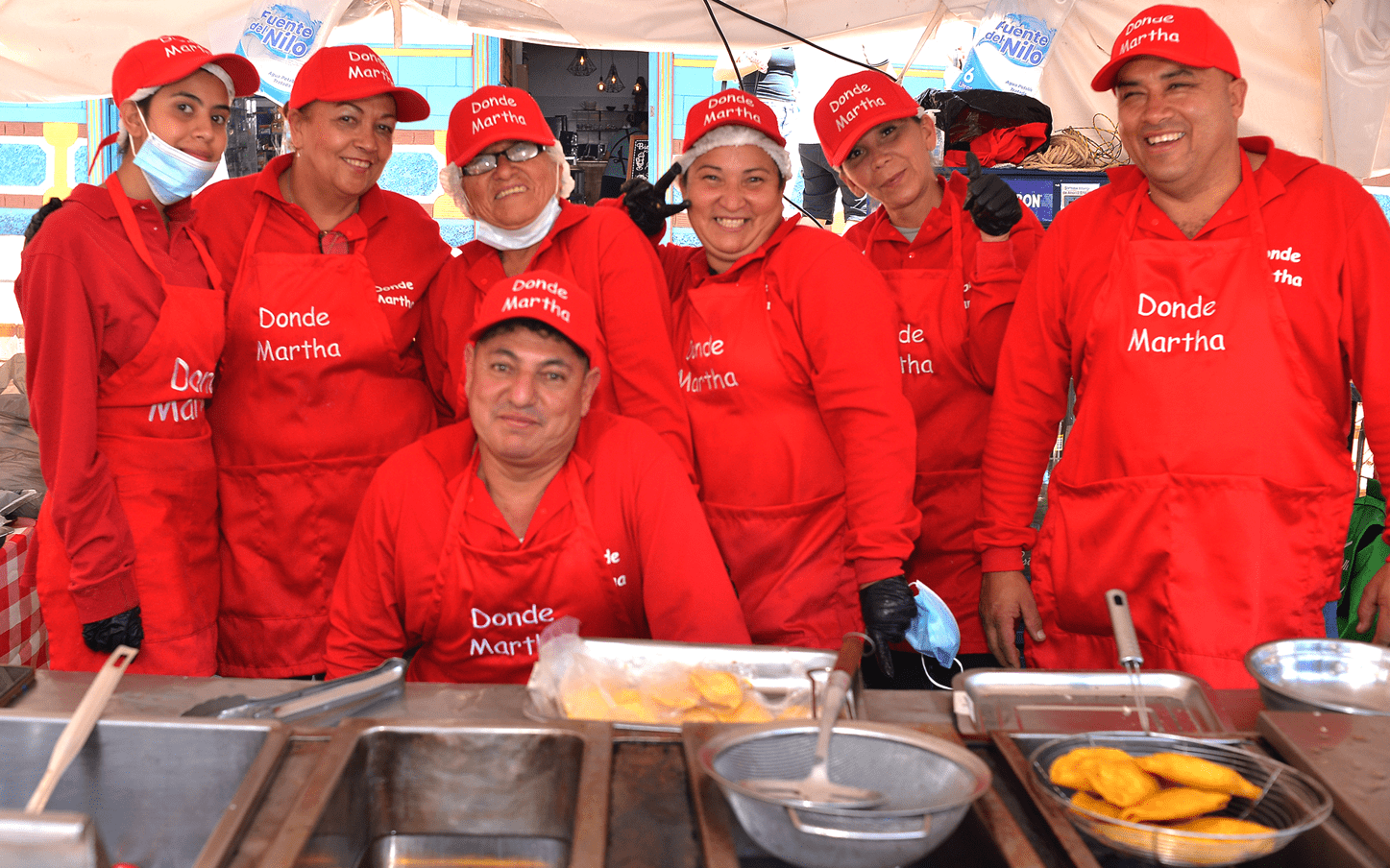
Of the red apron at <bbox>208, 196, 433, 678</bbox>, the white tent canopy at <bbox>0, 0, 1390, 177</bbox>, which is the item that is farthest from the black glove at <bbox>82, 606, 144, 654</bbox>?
the white tent canopy at <bbox>0, 0, 1390, 177</bbox>

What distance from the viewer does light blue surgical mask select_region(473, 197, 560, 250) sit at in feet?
9.21

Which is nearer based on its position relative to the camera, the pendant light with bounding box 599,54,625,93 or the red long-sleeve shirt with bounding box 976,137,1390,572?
the red long-sleeve shirt with bounding box 976,137,1390,572

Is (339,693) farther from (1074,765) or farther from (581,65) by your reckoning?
(581,65)

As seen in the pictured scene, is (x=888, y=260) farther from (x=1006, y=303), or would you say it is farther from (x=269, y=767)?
(x=269, y=767)

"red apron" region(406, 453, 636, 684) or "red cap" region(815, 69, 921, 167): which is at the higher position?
"red cap" region(815, 69, 921, 167)

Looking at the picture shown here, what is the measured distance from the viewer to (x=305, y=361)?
2.79 m

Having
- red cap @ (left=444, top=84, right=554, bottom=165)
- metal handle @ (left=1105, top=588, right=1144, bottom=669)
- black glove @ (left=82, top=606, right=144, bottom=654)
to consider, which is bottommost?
black glove @ (left=82, top=606, right=144, bottom=654)

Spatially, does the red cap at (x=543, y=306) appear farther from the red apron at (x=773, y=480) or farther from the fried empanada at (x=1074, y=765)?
the fried empanada at (x=1074, y=765)

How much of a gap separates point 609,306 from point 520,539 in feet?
2.60

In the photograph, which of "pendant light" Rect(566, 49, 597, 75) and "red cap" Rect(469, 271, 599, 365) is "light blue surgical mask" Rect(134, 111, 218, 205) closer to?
"red cap" Rect(469, 271, 599, 365)

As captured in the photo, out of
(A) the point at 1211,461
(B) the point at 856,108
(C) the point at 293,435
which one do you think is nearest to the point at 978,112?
(B) the point at 856,108

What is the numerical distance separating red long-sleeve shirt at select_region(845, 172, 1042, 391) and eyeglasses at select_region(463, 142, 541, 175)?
3.01 ft

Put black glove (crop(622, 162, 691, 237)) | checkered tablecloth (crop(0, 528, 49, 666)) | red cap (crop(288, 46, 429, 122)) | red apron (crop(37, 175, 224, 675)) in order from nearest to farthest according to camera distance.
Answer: red apron (crop(37, 175, 224, 675))
red cap (crop(288, 46, 429, 122))
black glove (crop(622, 162, 691, 237))
checkered tablecloth (crop(0, 528, 49, 666))

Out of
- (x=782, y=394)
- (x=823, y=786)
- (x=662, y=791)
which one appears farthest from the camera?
(x=782, y=394)
